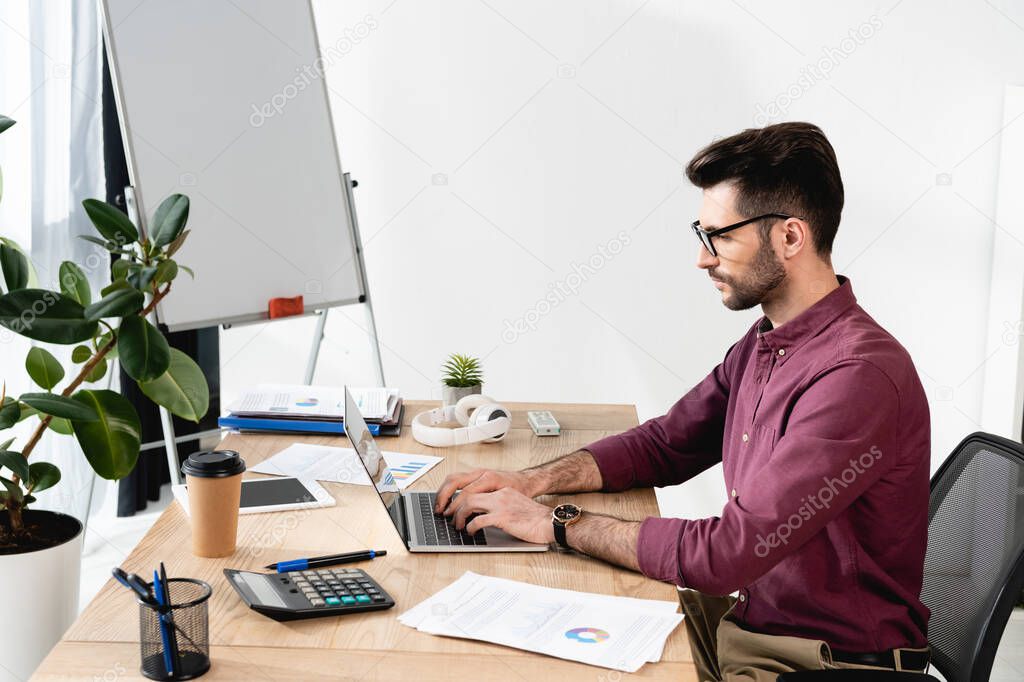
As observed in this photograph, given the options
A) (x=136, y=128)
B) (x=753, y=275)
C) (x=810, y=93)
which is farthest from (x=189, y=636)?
(x=810, y=93)

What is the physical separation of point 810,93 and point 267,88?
1.75 metres

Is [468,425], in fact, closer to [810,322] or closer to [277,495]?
[277,495]

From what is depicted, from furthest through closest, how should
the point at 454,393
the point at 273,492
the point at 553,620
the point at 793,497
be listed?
the point at 454,393 → the point at 273,492 → the point at 793,497 → the point at 553,620

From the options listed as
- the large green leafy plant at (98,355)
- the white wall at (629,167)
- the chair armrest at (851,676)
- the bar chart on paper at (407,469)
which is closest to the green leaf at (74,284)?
the large green leafy plant at (98,355)

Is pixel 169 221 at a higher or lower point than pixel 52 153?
lower

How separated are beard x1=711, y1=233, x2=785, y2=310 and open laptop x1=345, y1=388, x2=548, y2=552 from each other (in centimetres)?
53

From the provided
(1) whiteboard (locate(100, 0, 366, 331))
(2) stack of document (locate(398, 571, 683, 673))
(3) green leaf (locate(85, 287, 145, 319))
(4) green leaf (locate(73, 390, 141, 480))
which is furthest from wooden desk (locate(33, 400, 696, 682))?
(1) whiteboard (locate(100, 0, 366, 331))

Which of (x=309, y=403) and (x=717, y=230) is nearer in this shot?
(x=717, y=230)

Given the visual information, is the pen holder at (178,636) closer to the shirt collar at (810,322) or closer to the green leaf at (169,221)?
the green leaf at (169,221)

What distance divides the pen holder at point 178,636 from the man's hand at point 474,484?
0.53 m

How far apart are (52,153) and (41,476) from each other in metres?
1.45

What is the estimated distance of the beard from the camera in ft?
5.32

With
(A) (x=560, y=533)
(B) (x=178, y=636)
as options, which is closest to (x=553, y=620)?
(A) (x=560, y=533)

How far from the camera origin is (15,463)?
1.63 meters
